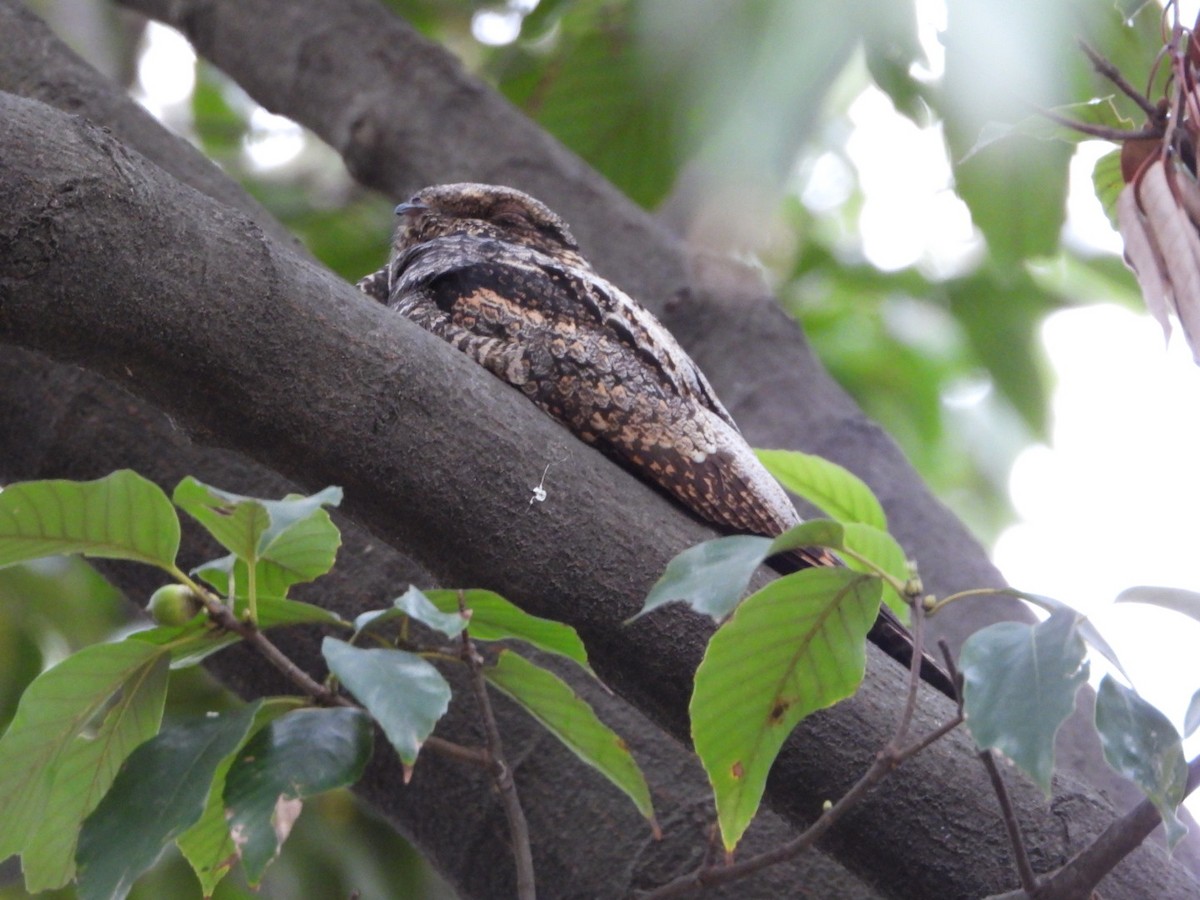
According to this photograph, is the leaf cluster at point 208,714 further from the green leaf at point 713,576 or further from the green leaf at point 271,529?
the green leaf at point 713,576

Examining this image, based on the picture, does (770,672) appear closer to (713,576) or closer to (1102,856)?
(713,576)

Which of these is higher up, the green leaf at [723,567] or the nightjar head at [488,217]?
the nightjar head at [488,217]

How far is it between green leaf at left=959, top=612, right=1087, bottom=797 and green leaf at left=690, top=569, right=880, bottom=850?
146 millimetres

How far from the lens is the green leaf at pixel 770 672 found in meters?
1.37

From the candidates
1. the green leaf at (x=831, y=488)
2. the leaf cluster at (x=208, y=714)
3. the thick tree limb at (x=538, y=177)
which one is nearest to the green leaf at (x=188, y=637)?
the leaf cluster at (x=208, y=714)

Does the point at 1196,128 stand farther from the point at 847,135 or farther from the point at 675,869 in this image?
the point at 847,135

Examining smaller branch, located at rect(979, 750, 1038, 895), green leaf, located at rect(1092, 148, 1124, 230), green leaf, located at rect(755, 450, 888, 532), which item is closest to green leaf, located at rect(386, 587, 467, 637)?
smaller branch, located at rect(979, 750, 1038, 895)

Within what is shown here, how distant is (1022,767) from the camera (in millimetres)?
1161

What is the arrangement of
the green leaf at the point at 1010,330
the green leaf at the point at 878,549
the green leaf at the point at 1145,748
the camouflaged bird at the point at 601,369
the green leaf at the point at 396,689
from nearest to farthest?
the green leaf at the point at 396,689, the green leaf at the point at 1145,748, the green leaf at the point at 878,549, the camouflaged bird at the point at 601,369, the green leaf at the point at 1010,330

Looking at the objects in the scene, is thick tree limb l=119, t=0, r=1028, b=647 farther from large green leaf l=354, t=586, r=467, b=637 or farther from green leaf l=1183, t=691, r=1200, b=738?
large green leaf l=354, t=586, r=467, b=637

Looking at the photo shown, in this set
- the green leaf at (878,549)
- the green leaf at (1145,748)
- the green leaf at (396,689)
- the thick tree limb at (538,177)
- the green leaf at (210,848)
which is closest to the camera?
the green leaf at (396,689)

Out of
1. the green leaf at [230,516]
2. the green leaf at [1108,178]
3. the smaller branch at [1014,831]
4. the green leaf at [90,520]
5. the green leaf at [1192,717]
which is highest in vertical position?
the green leaf at [1108,178]

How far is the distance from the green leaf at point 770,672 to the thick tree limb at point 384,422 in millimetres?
318

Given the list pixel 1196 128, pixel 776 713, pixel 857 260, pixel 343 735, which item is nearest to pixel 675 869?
pixel 776 713
